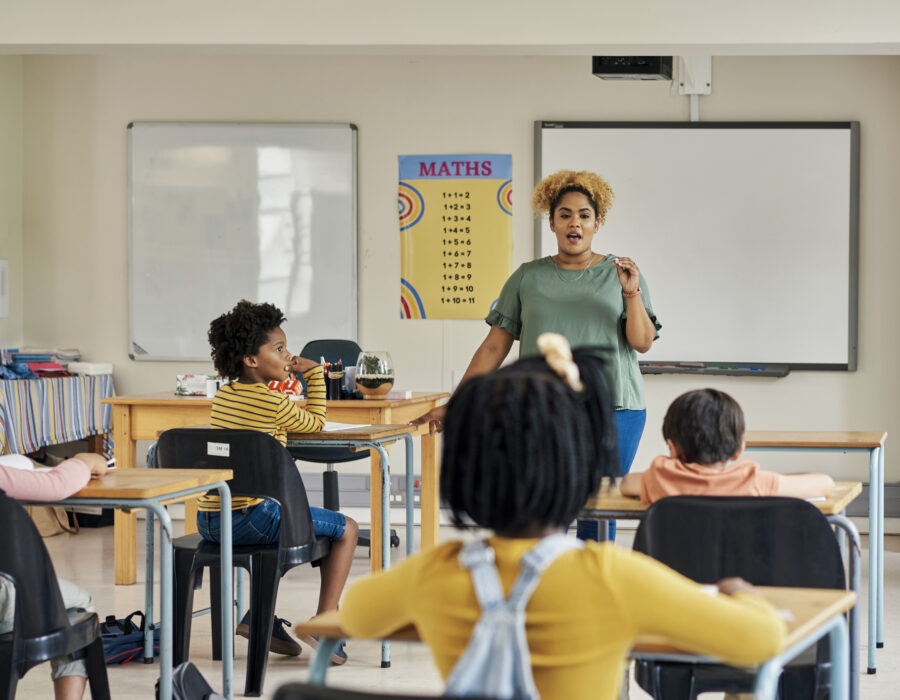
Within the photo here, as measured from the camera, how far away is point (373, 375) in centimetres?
383

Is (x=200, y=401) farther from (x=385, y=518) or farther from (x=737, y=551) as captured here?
(x=737, y=551)

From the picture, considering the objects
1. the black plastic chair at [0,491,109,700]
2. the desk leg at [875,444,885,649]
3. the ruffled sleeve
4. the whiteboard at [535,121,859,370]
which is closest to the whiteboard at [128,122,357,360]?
the whiteboard at [535,121,859,370]

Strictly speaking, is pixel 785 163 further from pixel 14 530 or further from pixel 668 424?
pixel 14 530

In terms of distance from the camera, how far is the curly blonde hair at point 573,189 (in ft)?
9.94

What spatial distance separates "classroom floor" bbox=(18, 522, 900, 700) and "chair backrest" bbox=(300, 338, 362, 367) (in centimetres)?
94

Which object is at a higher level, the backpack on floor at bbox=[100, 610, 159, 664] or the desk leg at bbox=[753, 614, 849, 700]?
the desk leg at bbox=[753, 614, 849, 700]

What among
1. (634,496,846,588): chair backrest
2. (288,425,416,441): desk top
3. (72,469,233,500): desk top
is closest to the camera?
(634,496,846,588): chair backrest

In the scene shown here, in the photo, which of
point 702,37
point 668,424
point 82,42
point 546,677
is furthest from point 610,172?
point 546,677

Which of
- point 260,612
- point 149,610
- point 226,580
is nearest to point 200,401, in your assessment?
point 149,610

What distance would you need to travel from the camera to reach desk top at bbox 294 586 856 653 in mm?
1229

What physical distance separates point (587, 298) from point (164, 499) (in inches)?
50.6

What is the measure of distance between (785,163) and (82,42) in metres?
3.23

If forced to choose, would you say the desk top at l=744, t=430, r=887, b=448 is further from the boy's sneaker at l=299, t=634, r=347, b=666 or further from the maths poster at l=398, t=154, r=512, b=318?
the maths poster at l=398, t=154, r=512, b=318

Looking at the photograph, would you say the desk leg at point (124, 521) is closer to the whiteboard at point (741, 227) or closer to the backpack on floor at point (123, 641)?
the backpack on floor at point (123, 641)
